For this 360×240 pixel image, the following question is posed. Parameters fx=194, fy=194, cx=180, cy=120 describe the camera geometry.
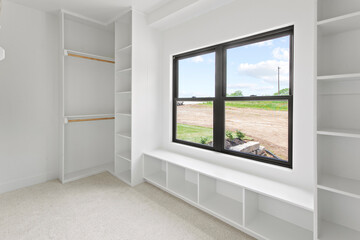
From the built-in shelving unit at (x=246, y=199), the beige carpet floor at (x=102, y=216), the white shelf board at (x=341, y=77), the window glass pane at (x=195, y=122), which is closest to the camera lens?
the white shelf board at (x=341, y=77)

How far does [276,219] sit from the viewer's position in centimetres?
200

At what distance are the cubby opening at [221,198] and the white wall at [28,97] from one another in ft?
8.22

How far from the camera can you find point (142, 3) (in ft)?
8.94

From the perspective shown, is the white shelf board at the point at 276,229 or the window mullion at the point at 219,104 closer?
the white shelf board at the point at 276,229

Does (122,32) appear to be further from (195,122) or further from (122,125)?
(195,122)

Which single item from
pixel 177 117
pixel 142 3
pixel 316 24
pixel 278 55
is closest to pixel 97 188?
pixel 177 117

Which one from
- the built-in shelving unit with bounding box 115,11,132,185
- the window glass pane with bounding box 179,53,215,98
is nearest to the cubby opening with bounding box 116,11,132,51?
the built-in shelving unit with bounding box 115,11,132,185

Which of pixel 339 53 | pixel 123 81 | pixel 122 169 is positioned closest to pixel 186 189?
pixel 122 169

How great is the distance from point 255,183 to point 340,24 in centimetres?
151

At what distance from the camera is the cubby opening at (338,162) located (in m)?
1.47

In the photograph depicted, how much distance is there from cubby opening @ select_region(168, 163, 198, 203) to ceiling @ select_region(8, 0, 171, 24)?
90.6 inches

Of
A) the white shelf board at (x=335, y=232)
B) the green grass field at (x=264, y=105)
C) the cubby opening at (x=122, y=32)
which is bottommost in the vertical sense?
the white shelf board at (x=335, y=232)

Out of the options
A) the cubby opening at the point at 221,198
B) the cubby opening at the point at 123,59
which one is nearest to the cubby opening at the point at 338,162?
the cubby opening at the point at 221,198

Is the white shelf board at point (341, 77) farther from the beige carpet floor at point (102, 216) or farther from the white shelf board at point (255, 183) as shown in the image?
the beige carpet floor at point (102, 216)
